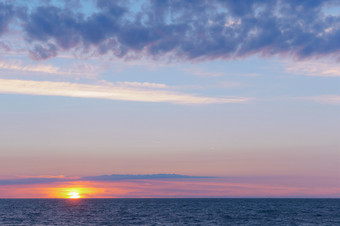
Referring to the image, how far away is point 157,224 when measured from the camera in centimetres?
8075

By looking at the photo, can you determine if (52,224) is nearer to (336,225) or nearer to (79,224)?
(79,224)

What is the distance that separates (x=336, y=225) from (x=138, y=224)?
3775cm

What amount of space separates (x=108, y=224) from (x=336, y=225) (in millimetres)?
43277

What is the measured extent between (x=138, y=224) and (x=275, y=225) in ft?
83.7

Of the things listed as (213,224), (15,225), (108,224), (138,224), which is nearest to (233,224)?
(213,224)

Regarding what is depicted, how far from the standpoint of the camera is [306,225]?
81.8 meters

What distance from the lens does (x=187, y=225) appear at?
78.8 meters

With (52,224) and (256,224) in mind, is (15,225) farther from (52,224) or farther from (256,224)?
(256,224)

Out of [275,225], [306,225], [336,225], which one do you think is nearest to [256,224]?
[275,225]

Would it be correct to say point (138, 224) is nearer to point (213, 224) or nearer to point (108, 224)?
point (108, 224)

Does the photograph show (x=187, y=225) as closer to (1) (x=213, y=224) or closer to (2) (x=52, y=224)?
(1) (x=213, y=224)

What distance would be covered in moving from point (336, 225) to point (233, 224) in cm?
1983

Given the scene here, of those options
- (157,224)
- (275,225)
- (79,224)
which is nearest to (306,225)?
(275,225)

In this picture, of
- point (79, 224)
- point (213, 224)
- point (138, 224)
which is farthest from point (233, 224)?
point (79, 224)
